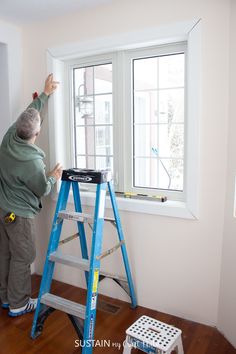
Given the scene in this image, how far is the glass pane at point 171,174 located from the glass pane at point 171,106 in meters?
0.33

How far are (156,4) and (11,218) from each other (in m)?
1.91

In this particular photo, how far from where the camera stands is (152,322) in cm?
204

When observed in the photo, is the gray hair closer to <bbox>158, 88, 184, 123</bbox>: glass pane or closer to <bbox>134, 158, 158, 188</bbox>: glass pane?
<bbox>134, 158, 158, 188</bbox>: glass pane

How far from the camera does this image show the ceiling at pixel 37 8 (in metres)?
2.39

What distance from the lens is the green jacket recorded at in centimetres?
235

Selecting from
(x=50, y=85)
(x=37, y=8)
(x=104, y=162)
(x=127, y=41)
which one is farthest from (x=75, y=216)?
(x=37, y=8)

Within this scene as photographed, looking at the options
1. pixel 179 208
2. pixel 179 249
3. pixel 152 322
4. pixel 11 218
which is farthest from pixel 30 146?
pixel 152 322

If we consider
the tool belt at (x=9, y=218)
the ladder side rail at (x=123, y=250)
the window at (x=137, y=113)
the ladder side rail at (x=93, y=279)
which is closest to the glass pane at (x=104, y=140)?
the window at (x=137, y=113)

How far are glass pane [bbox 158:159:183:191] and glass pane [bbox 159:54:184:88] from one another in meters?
0.61

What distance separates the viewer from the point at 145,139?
2.62m

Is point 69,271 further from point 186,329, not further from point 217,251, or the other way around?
point 217,251

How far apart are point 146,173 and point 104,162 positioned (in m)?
0.43

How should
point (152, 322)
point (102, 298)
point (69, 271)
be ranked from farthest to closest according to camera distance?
point (69, 271) → point (102, 298) → point (152, 322)

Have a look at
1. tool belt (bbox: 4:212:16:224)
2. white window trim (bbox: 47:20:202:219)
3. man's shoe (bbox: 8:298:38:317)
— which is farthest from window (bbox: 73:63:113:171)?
man's shoe (bbox: 8:298:38:317)
